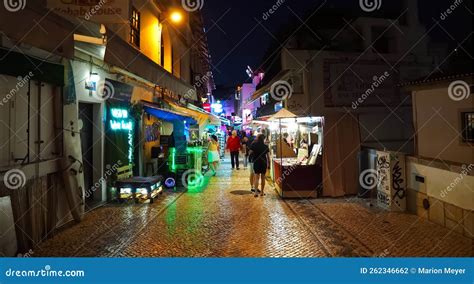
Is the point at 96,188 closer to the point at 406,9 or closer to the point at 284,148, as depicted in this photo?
the point at 284,148

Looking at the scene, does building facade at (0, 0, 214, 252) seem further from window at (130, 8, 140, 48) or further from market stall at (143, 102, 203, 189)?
market stall at (143, 102, 203, 189)

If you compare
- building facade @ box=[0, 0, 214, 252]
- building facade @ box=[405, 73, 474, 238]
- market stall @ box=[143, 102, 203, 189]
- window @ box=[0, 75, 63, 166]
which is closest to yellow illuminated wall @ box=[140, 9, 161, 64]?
building facade @ box=[0, 0, 214, 252]

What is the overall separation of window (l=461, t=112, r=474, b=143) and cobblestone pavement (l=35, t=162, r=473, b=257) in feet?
7.19

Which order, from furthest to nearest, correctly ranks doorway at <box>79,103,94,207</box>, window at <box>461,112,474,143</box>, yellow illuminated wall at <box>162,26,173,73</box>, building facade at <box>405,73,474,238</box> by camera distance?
1. yellow illuminated wall at <box>162,26,173,73</box>
2. doorway at <box>79,103,94,207</box>
3. window at <box>461,112,474,143</box>
4. building facade at <box>405,73,474,238</box>

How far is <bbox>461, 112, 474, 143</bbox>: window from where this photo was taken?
24.2ft

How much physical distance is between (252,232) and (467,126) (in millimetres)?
5607

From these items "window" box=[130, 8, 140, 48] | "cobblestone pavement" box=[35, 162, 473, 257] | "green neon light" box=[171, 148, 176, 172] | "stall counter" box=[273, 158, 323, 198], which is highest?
"window" box=[130, 8, 140, 48]

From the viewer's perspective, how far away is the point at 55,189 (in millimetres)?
7207

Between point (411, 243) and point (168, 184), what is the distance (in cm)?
886

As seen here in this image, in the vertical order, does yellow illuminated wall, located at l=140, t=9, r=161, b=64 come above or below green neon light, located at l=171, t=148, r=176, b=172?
above

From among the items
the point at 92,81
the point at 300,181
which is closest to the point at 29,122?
the point at 92,81

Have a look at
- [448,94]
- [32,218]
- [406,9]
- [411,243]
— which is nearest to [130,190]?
[32,218]

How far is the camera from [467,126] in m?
7.49

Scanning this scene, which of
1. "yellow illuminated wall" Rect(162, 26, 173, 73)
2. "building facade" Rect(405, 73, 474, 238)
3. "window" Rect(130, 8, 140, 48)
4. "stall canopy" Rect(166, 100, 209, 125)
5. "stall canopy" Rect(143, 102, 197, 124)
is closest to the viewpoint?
"building facade" Rect(405, 73, 474, 238)
